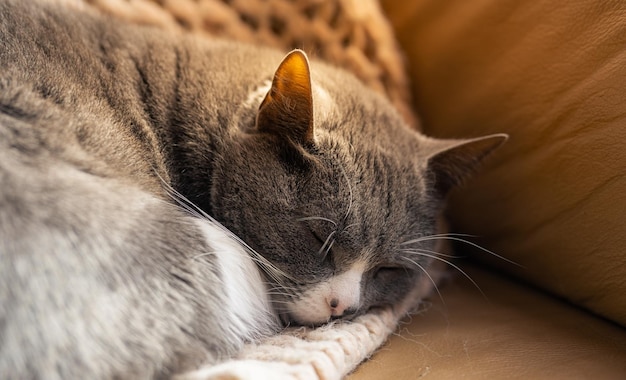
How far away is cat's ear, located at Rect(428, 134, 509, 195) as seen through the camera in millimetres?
1224

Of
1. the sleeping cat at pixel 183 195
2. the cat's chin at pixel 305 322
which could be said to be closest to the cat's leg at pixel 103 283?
the sleeping cat at pixel 183 195

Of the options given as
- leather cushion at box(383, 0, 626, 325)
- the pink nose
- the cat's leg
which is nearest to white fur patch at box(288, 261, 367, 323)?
the pink nose

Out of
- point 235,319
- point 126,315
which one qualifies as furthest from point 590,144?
point 126,315

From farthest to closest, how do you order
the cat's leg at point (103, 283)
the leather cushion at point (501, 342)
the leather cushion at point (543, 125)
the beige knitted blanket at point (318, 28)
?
the beige knitted blanket at point (318, 28), the leather cushion at point (543, 125), the leather cushion at point (501, 342), the cat's leg at point (103, 283)

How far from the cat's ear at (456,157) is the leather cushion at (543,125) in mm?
108

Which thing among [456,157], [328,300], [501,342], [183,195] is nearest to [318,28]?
[456,157]

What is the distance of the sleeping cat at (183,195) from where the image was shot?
2.59 ft

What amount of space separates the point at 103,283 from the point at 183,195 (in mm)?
336

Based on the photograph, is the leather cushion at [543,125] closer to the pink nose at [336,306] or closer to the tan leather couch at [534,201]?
the tan leather couch at [534,201]

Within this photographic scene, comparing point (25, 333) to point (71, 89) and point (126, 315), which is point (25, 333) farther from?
point (71, 89)

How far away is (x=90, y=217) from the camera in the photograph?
2.76 feet

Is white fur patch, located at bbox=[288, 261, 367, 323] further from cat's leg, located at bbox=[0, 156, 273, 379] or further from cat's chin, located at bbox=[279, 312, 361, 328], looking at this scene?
cat's leg, located at bbox=[0, 156, 273, 379]

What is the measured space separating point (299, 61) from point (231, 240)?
35 centimetres

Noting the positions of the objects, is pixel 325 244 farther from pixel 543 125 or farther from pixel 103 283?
pixel 543 125
